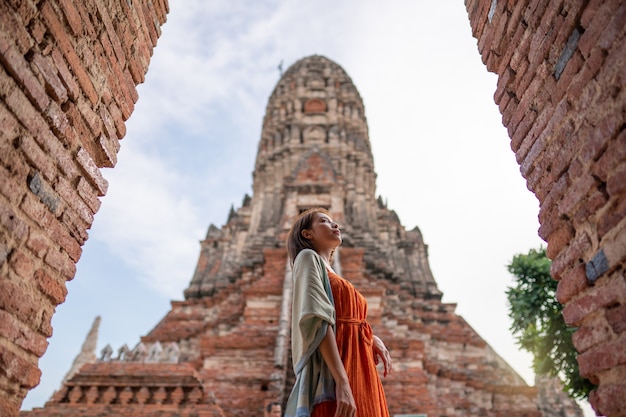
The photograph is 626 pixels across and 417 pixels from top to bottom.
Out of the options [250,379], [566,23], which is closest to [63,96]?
[566,23]

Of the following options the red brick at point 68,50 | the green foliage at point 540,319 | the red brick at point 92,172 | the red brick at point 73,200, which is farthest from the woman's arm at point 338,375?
the green foliage at point 540,319

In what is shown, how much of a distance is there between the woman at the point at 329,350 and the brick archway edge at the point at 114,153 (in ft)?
3.58

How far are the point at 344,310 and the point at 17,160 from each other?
5.74 ft

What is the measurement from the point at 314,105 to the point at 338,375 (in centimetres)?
2563

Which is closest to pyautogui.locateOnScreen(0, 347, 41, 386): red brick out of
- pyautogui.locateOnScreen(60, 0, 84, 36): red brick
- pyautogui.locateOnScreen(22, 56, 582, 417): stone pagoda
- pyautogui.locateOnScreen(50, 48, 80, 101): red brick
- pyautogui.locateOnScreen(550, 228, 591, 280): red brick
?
pyautogui.locateOnScreen(50, 48, 80, 101): red brick

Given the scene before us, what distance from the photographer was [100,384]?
→ 25.9ft

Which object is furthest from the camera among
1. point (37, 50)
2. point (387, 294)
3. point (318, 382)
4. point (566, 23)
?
point (387, 294)

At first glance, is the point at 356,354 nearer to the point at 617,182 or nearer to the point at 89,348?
the point at 617,182

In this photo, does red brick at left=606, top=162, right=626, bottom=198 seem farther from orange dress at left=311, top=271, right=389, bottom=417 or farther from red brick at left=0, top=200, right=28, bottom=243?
red brick at left=0, top=200, right=28, bottom=243

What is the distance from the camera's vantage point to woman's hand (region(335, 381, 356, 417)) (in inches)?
79.0

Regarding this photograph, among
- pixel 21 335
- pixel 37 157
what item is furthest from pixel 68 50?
pixel 21 335

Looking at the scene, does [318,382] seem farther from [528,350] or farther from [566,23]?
[528,350]

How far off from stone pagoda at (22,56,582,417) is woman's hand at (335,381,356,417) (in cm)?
579

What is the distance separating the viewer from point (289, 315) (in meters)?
10.6
